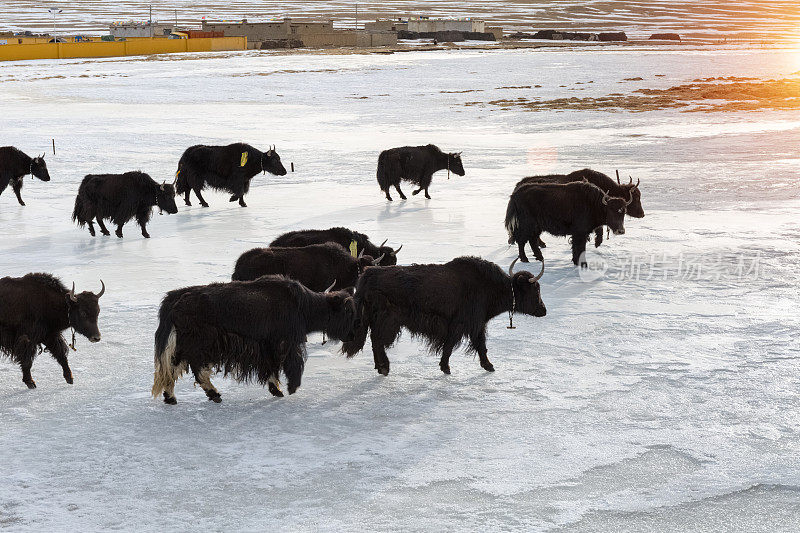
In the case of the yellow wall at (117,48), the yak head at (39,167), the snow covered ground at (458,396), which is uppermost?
the yellow wall at (117,48)

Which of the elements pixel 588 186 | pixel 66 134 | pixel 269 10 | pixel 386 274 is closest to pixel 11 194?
pixel 66 134

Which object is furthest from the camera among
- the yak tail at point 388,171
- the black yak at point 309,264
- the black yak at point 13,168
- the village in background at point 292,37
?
the village in background at point 292,37

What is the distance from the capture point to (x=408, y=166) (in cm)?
1445

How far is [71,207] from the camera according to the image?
13859 mm

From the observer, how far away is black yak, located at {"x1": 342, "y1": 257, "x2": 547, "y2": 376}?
264 inches

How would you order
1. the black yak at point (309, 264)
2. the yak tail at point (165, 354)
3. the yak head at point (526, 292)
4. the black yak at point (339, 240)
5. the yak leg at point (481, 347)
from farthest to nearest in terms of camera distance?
the black yak at point (339, 240)
the black yak at point (309, 264)
the yak head at point (526, 292)
the yak leg at point (481, 347)
the yak tail at point (165, 354)

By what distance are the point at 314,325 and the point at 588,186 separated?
4805mm

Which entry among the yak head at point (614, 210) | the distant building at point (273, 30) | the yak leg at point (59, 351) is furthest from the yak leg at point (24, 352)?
the distant building at point (273, 30)

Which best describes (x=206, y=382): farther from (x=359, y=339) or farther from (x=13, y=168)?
(x=13, y=168)

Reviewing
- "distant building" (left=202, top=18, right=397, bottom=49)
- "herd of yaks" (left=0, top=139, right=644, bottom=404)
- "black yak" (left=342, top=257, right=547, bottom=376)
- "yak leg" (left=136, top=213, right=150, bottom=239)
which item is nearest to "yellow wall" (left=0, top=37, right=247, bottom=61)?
"distant building" (left=202, top=18, right=397, bottom=49)

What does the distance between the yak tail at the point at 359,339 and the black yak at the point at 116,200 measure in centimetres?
558

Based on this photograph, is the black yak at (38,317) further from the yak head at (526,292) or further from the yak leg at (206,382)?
the yak head at (526,292)

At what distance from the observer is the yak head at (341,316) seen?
646cm

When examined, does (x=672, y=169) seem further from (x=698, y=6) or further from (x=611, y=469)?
(x=698, y=6)
